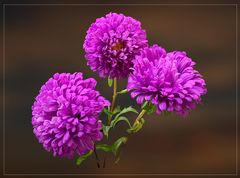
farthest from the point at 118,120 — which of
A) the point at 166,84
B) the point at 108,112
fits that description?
the point at 166,84

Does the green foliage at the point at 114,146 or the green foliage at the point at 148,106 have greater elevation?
the green foliage at the point at 148,106

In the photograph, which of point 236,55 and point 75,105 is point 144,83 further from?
point 236,55

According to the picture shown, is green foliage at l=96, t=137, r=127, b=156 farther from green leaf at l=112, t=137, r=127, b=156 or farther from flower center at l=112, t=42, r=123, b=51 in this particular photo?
flower center at l=112, t=42, r=123, b=51

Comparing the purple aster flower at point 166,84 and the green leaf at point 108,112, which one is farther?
the green leaf at point 108,112

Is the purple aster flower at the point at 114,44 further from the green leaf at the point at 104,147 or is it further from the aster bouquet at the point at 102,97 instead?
the green leaf at the point at 104,147

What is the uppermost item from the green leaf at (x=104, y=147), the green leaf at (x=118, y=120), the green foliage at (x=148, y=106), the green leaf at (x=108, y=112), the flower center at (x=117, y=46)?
the flower center at (x=117, y=46)

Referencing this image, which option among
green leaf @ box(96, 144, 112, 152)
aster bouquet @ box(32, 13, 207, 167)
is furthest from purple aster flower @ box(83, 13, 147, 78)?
green leaf @ box(96, 144, 112, 152)

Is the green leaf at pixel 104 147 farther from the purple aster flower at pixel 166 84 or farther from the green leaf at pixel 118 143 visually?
the purple aster flower at pixel 166 84

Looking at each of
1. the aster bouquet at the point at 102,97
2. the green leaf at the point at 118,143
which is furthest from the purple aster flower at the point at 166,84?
the green leaf at the point at 118,143
